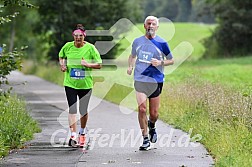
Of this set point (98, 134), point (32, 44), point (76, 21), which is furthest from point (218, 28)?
point (98, 134)

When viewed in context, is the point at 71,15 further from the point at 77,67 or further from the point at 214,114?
the point at 77,67

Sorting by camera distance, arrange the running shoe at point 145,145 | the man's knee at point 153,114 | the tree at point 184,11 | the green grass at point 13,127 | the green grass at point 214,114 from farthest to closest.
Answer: the tree at point 184,11 → the man's knee at point 153,114 → the green grass at point 13,127 → the running shoe at point 145,145 → the green grass at point 214,114

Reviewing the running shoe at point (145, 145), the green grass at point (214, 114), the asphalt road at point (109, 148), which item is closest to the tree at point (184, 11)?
the green grass at point (214, 114)

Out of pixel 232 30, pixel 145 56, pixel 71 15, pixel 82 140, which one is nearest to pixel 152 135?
pixel 82 140

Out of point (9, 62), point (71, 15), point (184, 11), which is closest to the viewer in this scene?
point (9, 62)

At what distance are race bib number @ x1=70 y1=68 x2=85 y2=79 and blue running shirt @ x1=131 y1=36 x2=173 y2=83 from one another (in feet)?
3.18

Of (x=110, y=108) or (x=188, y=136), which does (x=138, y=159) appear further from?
(x=110, y=108)

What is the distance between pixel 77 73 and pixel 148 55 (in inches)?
51.9

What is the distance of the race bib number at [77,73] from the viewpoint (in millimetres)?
12523

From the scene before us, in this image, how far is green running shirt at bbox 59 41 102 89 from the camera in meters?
12.5

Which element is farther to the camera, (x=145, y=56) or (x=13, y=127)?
(x=13, y=127)

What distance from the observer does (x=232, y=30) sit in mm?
58594

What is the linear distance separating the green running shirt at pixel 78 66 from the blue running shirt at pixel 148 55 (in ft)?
2.56

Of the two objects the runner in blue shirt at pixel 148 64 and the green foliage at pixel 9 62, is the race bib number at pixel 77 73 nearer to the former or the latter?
the runner in blue shirt at pixel 148 64
